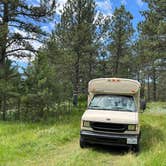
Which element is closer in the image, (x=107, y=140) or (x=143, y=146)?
(x=107, y=140)

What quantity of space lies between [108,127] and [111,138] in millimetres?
374

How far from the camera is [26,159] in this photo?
9.27 metres

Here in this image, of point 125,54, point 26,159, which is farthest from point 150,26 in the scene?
point 26,159

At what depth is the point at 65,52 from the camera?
21625 millimetres

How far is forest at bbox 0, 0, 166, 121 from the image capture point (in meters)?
17.0

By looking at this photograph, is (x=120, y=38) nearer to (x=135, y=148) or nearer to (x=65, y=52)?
(x=65, y=52)

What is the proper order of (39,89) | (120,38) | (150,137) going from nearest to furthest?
(150,137)
(39,89)
(120,38)

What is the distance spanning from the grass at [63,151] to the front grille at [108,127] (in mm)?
724

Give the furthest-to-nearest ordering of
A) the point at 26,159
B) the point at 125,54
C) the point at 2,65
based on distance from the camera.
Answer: the point at 125,54, the point at 2,65, the point at 26,159

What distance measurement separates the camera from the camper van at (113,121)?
10367 mm

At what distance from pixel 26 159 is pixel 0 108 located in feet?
30.3

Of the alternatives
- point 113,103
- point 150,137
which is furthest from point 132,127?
point 150,137

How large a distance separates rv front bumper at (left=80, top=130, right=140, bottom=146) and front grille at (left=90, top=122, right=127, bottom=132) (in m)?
0.16

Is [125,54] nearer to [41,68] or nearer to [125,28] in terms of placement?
[125,28]
